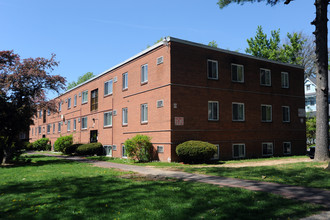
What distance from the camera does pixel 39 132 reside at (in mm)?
52406

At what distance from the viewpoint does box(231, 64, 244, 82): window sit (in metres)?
22.2

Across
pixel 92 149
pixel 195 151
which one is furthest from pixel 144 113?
pixel 92 149

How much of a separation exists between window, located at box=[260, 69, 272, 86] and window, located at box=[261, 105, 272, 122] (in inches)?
76.0

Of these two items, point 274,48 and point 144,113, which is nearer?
point 144,113

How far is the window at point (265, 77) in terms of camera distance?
24125mm

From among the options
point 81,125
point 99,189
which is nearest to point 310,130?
point 81,125

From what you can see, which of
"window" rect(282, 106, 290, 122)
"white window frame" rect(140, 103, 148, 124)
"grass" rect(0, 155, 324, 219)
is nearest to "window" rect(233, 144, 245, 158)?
"window" rect(282, 106, 290, 122)

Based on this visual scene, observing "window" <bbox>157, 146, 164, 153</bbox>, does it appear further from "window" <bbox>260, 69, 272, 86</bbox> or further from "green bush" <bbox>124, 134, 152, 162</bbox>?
"window" <bbox>260, 69, 272, 86</bbox>

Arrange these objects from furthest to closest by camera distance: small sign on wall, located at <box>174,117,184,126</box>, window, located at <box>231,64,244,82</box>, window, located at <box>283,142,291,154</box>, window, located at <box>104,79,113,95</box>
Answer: window, located at <box>104,79,113,95</box> < window, located at <box>283,142,291,154</box> < window, located at <box>231,64,244,82</box> < small sign on wall, located at <box>174,117,184,126</box>

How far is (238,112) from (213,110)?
2558 millimetres

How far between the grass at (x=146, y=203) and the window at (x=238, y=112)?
1346 centimetres

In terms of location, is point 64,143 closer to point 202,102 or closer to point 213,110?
point 202,102

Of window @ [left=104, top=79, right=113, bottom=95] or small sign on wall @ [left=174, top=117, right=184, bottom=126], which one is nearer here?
small sign on wall @ [left=174, top=117, right=184, bottom=126]

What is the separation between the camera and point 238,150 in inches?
855
